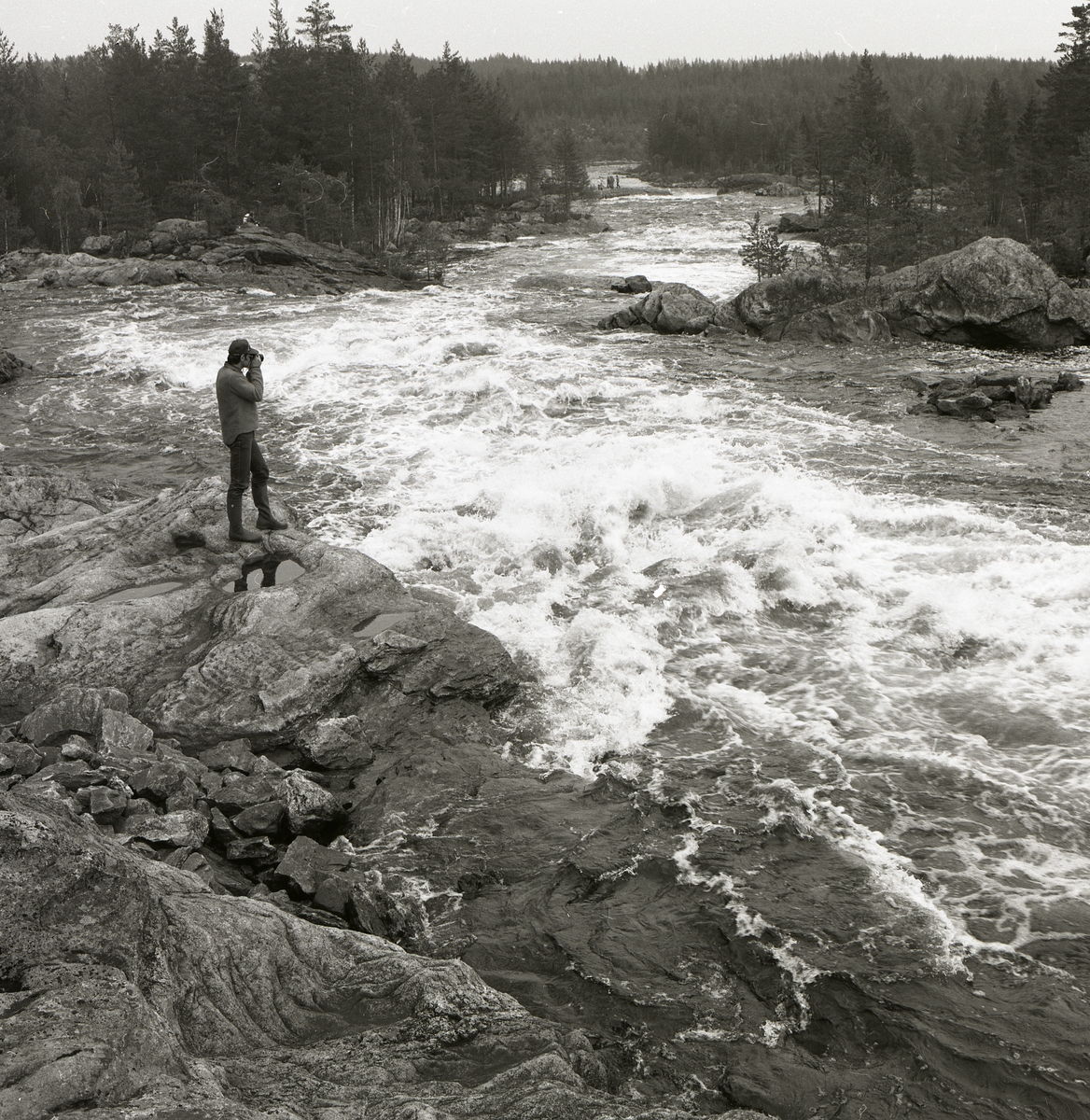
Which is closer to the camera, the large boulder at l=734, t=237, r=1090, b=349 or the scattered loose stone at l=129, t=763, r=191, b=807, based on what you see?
the scattered loose stone at l=129, t=763, r=191, b=807

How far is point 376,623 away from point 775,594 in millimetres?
4499

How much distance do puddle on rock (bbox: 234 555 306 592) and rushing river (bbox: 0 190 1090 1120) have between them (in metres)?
1.84

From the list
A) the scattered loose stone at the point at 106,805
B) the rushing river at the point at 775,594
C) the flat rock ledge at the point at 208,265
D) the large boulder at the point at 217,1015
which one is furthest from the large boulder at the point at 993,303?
the large boulder at the point at 217,1015

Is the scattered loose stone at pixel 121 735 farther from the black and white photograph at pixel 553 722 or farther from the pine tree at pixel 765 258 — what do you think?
the pine tree at pixel 765 258

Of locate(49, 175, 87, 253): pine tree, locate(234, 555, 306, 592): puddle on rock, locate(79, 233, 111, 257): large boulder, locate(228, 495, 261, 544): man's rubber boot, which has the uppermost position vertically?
locate(49, 175, 87, 253): pine tree

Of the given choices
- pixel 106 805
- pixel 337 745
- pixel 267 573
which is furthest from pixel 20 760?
pixel 267 573

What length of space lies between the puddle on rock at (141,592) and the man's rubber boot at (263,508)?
1.19 meters

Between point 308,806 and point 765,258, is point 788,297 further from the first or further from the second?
point 308,806

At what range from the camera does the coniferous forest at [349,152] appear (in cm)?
3779

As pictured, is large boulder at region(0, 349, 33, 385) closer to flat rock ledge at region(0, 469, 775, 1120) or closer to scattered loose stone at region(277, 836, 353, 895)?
flat rock ledge at region(0, 469, 775, 1120)

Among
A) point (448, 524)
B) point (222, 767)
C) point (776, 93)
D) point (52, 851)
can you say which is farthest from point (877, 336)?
point (776, 93)

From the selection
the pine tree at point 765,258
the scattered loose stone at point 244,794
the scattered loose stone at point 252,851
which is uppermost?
the pine tree at point 765,258

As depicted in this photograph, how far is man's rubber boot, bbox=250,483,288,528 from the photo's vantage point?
34.5ft

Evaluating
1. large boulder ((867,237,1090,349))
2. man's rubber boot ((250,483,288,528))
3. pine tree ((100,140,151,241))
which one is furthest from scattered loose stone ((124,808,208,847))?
pine tree ((100,140,151,241))
